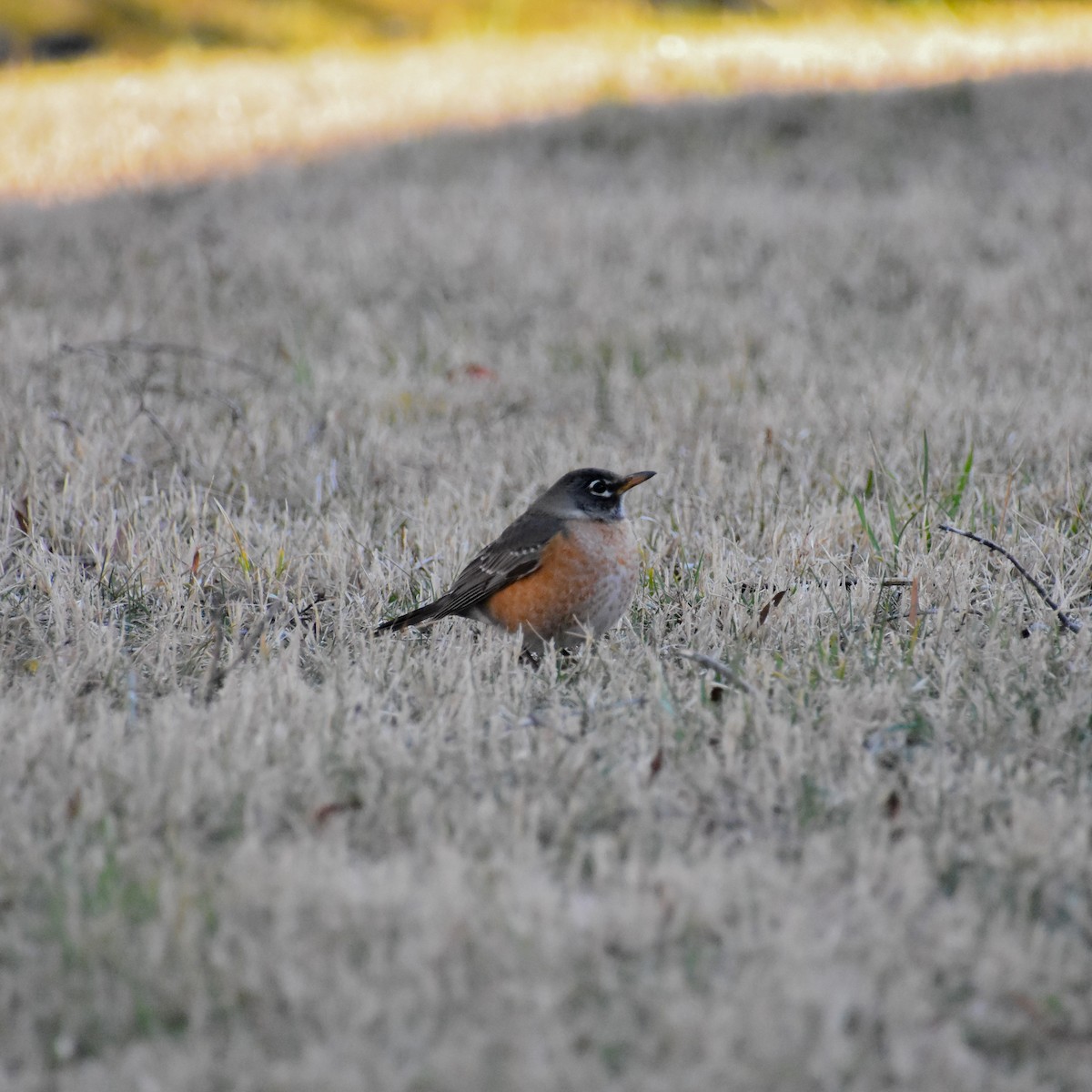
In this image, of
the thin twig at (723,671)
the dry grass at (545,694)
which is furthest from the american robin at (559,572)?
the thin twig at (723,671)

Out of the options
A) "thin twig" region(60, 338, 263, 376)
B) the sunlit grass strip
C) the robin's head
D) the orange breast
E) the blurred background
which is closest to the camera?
the orange breast

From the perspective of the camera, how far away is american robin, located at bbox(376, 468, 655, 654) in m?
3.88

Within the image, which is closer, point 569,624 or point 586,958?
point 586,958

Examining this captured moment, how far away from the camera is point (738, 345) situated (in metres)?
7.30

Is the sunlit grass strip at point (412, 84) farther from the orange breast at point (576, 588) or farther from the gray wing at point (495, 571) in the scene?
the orange breast at point (576, 588)

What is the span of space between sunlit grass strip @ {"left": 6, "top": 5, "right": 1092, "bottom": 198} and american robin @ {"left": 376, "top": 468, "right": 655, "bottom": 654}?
8167 millimetres

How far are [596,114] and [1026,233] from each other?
435 cm

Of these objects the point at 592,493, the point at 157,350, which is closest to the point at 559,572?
the point at 592,493

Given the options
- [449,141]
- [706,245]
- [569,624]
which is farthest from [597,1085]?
[449,141]

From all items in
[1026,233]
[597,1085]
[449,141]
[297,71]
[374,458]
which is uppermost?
[297,71]

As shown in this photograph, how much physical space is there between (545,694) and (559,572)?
16.8 inches

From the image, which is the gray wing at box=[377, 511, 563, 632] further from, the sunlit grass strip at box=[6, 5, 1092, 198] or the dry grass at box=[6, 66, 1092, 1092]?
the sunlit grass strip at box=[6, 5, 1092, 198]

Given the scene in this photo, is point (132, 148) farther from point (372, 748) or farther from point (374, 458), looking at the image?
point (372, 748)

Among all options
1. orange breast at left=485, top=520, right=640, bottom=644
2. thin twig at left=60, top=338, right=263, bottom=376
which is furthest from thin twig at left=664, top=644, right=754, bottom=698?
thin twig at left=60, top=338, right=263, bottom=376
